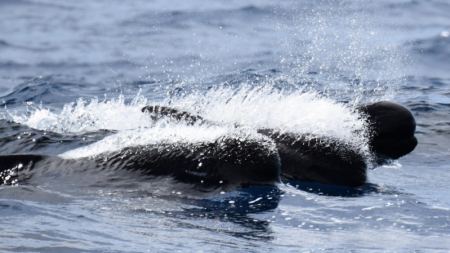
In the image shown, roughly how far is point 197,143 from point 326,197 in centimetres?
110

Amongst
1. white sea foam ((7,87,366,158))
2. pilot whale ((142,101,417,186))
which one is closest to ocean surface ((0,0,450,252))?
white sea foam ((7,87,366,158))

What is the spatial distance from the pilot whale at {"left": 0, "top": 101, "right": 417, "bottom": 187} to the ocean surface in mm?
103

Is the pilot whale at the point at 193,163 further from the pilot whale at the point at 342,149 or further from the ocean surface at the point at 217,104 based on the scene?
the pilot whale at the point at 342,149

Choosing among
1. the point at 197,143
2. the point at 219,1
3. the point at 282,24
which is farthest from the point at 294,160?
the point at 219,1

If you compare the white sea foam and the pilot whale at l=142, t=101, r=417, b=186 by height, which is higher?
the white sea foam

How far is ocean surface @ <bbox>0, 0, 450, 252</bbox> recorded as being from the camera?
21.4 feet

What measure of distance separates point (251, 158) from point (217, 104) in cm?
237

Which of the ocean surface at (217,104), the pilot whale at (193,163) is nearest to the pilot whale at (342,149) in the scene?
the ocean surface at (217,104)

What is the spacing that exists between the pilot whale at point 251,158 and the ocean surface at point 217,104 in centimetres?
10

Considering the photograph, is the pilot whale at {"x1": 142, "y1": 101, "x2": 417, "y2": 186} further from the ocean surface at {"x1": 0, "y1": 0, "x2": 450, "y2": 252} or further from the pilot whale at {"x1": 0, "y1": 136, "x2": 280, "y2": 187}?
the pilot whale at {"x1": 0, "y1": 136, "x2": 280, "y2": 187}

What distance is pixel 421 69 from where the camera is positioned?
1692 centimetres

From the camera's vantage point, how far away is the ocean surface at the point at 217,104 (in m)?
6.52

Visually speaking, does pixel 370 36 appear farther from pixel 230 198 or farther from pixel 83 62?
pixel 230 198

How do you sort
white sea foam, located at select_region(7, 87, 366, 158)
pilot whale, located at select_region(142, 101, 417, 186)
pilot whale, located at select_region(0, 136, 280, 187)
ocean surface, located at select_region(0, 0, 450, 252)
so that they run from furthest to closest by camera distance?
pilot whale, located at select_region(142, 101, 417, 186) < white sea foam, located at select_region(7, 87, 366, 158) < pilot whale, located at select_region(0, 136, 280, 187) < ocean surface, located at select_region(0, 0, 450, 252)
